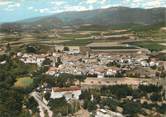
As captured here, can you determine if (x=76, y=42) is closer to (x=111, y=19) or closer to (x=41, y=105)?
(x=41, y=105)

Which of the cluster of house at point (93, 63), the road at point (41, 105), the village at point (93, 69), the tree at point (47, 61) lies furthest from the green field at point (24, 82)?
the tree at point (47, 61)

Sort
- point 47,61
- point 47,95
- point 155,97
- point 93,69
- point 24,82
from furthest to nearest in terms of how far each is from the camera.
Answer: point 47,61, point 93,69, point 24,82, point 47,95, point 155,97

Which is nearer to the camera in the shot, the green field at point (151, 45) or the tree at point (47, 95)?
the tree at point (47, 95)

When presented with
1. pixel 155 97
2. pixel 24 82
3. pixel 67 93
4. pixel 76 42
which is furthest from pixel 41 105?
pixel 76 42

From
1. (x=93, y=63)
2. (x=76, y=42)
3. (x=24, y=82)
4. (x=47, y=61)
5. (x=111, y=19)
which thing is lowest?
(x=111, y=19)

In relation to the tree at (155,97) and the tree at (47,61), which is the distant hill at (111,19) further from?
the tree at (155,97)

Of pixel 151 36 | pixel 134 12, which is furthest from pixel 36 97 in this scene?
pixel 134 12

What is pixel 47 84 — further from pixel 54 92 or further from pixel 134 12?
pixel 134 12

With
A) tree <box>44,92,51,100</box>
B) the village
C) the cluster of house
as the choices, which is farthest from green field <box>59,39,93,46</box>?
tree <box>44,92,51,100</box>

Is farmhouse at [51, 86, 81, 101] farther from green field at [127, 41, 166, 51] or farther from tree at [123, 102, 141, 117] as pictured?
green field at [127, 41, 166, 51]
